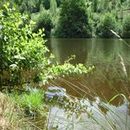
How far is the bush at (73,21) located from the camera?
69.4m

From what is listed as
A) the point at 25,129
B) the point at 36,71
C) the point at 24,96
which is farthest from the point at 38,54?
the point at 25,129

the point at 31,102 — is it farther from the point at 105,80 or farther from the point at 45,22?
the point at 45,22

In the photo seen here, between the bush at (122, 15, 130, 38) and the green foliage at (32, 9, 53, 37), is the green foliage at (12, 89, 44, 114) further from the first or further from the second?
the green foliage at (32, 9, 53, 37)

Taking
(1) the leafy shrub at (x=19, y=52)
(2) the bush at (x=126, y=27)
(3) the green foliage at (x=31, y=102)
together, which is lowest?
(2) the bush at (x=126, y=27)

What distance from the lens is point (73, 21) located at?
71.2m

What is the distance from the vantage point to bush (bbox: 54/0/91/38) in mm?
69375

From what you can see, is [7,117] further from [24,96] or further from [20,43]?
[24,96]

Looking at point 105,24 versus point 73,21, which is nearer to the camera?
point 105,24

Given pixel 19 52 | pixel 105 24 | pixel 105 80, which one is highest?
pixel 105 80

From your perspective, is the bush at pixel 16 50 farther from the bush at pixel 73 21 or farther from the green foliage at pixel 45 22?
the green foliage at pixel 45 22

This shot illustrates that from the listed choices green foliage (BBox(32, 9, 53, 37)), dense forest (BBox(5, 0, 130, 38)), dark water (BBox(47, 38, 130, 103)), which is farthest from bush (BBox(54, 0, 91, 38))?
dark water (BBox(47, 38, 130, 103))

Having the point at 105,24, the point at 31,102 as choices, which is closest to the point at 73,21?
the point at 105,24

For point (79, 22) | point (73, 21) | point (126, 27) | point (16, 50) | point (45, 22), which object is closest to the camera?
point (16, 50)

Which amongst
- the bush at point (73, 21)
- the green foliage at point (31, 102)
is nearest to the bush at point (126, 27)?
the bush at point (73, 21)
